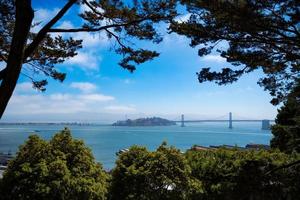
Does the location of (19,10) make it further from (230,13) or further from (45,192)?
(230,13)

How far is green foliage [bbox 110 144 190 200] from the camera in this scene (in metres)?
7.46

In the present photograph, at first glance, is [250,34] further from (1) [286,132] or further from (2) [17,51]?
(1) [286,132]

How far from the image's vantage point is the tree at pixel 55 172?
22.5ft

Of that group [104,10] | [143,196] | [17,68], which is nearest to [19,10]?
[17,68]

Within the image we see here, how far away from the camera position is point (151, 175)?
24.6 ft

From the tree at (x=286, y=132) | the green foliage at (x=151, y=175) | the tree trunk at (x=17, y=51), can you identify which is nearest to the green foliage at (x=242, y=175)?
the green foliage at (x=151, y=175)

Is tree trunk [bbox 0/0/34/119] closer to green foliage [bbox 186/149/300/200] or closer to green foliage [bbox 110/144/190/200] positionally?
green foliage [bbox 110/144/190/200]

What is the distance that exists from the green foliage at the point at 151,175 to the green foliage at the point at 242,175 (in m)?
0.84

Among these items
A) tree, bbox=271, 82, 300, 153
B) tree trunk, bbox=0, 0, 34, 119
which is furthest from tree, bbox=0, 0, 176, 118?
tree, bbox=271, 82, 300, 153

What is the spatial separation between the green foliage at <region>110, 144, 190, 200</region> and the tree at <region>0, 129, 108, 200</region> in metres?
0.34

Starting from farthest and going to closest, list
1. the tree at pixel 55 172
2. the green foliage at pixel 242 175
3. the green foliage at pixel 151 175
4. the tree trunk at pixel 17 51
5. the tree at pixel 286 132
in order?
the tree at pixel 286 132
the green foliage at pixel 242 175
the green foliage at pixel 151 175
the tree at pixel 55 172
the tree trunk at pixel 17 51

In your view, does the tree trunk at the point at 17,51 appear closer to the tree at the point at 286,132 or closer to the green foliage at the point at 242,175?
the green foliage at the point at 242,175

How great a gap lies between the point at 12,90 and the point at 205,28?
4197mm

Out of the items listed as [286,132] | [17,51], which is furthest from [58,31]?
[286,132]
